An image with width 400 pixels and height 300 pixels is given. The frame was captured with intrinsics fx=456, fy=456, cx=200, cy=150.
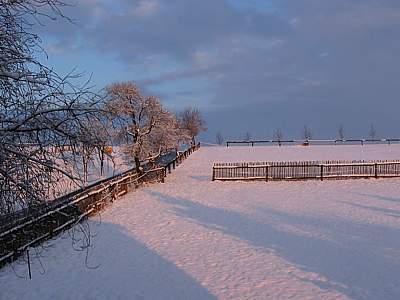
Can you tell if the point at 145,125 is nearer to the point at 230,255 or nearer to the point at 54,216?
the point at 54,216

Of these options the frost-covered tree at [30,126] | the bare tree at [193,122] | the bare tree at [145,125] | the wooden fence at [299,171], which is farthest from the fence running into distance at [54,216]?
the bare tree at [193,122]

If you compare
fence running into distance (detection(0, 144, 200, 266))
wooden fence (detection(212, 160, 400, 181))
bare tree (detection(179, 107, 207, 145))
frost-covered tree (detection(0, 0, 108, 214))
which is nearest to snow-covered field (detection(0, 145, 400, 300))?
fence running into distance (detection(0, 144, 200, 266))

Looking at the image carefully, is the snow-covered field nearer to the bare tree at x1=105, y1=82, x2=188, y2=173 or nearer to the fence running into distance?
the fence running into distance

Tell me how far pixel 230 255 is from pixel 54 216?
481 cm

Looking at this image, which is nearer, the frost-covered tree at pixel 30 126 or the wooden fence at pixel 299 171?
the frost-covered tree at pixel 30 126

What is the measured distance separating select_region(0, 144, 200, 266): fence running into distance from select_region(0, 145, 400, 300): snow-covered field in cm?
43

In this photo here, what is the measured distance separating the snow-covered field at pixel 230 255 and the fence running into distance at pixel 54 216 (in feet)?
1.42

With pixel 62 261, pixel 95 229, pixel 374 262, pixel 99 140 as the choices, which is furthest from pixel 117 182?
pixel 99 140

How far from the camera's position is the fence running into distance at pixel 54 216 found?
5.63m

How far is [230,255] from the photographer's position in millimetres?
11336

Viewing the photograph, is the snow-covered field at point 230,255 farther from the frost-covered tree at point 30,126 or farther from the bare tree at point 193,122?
the bare tree at point 193,122

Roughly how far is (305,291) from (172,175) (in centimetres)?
2612

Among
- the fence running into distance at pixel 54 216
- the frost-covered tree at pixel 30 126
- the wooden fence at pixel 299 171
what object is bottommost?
the wooden fence at pixel 299 171

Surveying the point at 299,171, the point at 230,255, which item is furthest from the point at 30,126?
the point at 299,171
